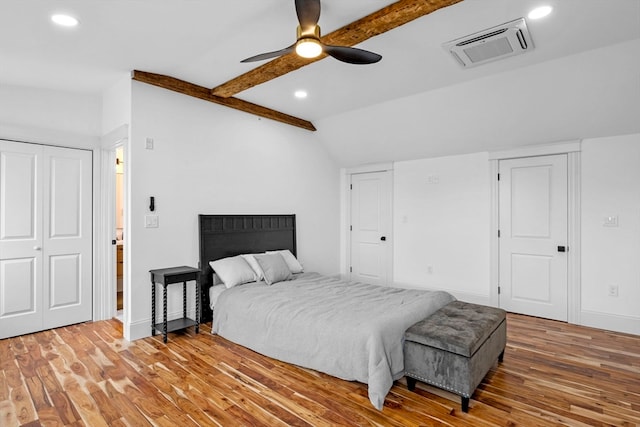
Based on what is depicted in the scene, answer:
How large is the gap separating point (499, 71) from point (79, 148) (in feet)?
15.7

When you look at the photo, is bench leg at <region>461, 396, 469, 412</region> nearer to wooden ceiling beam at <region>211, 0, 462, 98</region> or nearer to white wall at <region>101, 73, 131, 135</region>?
wooden ceiling beam at <region>211, 0, 462, 98</region>

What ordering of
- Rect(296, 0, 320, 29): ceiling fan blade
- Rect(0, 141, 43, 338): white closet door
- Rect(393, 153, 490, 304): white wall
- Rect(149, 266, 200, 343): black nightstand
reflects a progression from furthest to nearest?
Rect(393, 153, 490, 304): white wall
Rect(0, 141, 43, 338): white closet door
Rect(149, 266, 200, 343): black nightstand
Rect(296, 0, 320, 29): ceiling fan blade

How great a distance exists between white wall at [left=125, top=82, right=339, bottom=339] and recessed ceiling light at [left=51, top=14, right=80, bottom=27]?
0.95 meters

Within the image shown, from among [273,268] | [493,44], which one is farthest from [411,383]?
[493,44]

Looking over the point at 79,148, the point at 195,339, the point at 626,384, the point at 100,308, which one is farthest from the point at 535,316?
the point at 79,148

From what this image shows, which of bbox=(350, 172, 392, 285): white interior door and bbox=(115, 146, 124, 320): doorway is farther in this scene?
bbox=(350, 172, 392, 285): white interior door

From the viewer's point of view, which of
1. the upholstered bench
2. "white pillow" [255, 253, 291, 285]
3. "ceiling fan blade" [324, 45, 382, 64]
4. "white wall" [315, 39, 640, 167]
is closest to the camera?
Answer: the upholstered bench

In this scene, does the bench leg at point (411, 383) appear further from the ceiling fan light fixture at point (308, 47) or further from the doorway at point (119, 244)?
the doorway at point (119, 244)

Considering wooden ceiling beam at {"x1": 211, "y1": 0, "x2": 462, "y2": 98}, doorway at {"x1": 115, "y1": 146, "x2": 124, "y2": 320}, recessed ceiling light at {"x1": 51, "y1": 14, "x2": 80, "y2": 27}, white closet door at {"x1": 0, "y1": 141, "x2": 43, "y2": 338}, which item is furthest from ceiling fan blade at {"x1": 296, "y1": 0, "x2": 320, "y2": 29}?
doorway at {"x1": 115, "y1": 146, "x2": 124, "y2": 320}

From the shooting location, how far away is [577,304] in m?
4.14

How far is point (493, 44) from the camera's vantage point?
2.98m

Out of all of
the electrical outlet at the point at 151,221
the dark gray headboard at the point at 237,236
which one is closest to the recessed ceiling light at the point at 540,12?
the dark gray headboard at the point at 237,236

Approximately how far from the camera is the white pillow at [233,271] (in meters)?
3.88

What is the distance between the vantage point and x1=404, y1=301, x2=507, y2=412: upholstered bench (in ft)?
7.59
